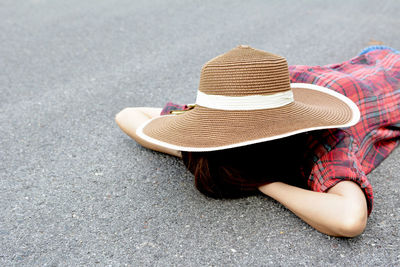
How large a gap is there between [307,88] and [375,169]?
577mm

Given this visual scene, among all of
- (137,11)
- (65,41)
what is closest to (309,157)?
(65,41)

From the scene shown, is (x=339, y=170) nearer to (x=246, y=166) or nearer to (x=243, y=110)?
(x=246, y=166)

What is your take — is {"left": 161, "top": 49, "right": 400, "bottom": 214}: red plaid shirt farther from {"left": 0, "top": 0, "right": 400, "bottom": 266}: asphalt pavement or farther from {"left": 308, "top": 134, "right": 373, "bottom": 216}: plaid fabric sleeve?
{"left": 0, "top": 0, "right": 400, "bottom": 266}: asphalt pavement

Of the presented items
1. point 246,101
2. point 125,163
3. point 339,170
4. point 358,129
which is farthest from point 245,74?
point 125,163

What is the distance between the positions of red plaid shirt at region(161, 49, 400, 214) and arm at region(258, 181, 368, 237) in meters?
0.06

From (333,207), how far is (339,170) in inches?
7.3

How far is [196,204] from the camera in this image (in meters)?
1.90

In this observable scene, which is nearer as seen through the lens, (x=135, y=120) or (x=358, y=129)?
(x=358, y=129)

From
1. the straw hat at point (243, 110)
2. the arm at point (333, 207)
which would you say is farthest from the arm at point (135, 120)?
the arm at point (333, 207)

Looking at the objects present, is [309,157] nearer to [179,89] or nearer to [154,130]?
[154,130]

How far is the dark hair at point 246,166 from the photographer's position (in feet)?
5.78

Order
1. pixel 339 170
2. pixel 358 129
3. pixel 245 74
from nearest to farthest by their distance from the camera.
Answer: pixel 245 74
pixel 339 170
pixel 358 129

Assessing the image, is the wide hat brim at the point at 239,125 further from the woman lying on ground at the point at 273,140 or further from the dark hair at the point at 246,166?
the dark hair at the point at 246,166

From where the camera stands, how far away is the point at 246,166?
1.80m
